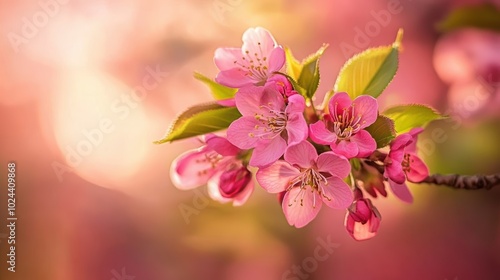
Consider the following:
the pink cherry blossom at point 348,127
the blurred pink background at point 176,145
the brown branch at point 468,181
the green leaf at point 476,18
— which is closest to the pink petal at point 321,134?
the pink cherry blossom at point 348,127

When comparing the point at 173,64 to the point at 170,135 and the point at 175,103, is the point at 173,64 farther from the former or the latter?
the point at 170,135

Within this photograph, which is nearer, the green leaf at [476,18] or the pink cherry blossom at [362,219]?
the pink cherry blossom at [362,219]

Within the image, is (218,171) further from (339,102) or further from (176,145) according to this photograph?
(176,145)

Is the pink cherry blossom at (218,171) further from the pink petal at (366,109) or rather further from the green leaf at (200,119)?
the pink petal at (366,109)

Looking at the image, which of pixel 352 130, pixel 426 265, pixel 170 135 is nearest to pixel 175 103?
pixel 426 265

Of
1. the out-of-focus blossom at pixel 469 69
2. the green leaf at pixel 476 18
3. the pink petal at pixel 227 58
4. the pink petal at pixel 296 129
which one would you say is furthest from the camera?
the out-of-focus blossom at pixel 469 69

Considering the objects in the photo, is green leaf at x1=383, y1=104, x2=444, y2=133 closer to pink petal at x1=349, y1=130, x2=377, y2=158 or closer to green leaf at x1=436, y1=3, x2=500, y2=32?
pink petal at x1=349, y1=130, x2=377, y2=158
